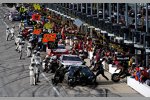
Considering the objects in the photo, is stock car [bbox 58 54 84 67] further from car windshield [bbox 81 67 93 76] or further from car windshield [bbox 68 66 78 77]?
car windshield [bbox 81 67 93 76]

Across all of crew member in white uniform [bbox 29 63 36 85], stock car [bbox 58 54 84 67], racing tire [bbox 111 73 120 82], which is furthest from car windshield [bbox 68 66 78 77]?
racing tire [bbox 111 73 120 82]

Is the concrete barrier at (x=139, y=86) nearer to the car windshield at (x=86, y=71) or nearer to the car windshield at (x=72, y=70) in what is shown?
the car windshield at (x=86, y=71)

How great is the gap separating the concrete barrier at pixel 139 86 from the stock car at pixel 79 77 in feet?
6.02

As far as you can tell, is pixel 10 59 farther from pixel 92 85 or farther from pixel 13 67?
pixel 92 85

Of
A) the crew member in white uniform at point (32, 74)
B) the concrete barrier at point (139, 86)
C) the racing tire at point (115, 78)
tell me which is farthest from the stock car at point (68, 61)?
the concrete barrier at point (139, 86)

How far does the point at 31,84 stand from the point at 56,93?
2576 millimetres

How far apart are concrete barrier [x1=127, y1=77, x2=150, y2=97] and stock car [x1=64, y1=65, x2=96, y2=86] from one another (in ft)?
6.02

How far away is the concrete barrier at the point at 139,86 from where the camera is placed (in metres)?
23.8

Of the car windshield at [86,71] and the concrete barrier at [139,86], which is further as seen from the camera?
the car windshield at [86,71]

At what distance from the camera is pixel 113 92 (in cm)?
2511

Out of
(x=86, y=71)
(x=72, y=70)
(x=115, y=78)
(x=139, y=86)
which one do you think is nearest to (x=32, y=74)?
(x=72, y=70)

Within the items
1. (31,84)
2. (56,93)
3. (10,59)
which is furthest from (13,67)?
(56,93)

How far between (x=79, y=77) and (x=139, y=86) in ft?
10.8

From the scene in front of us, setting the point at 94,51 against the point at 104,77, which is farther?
the point at 94,51
